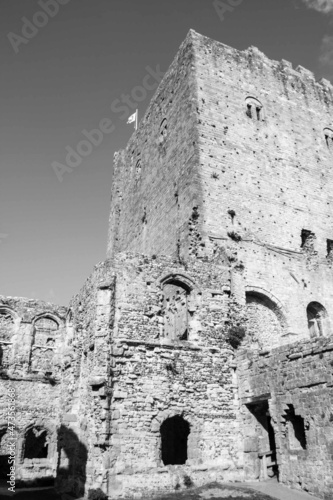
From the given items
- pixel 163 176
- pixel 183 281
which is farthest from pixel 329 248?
pixel 183 281

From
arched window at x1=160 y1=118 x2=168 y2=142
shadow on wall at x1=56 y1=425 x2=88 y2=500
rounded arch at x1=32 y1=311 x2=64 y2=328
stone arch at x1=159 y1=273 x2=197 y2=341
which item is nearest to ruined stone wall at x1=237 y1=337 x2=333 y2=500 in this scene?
stone arch at x1=159 y1=273 x2=197 y2=341

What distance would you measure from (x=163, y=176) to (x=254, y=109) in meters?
5.33

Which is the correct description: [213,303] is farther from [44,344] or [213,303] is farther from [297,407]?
[44,344]

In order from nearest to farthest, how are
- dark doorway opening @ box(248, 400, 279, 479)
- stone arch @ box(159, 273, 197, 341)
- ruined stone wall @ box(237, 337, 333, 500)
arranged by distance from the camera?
ruined stone wall @ box(237, 337, 333, 500) → dark doorway opening @ box(248, 400, 279, 479) → stone arch @ box(159, 273, 197, 341)

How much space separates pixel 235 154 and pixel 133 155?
8887mm

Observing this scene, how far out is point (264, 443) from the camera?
1205cm

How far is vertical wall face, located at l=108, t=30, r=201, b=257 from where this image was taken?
17.9m

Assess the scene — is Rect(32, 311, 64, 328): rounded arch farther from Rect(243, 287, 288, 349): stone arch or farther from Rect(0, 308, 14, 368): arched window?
Rect(243, 287, 288, 349): stone arch

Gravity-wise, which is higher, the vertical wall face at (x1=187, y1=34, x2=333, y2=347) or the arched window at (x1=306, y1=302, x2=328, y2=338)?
the vertical wall face at (x1=187, y1=34, x2=333, y2=347)

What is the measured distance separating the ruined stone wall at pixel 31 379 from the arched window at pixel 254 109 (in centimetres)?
1258

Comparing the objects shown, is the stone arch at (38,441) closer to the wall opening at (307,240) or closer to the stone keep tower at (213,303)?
the stone keep tower at (213,303)

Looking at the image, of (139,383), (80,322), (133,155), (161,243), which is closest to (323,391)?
(139,383)

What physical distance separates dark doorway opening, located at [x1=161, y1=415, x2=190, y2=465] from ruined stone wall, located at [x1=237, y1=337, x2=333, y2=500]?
3477 millimetres

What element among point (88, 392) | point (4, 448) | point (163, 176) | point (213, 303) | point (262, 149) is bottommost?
point (4, 448)
